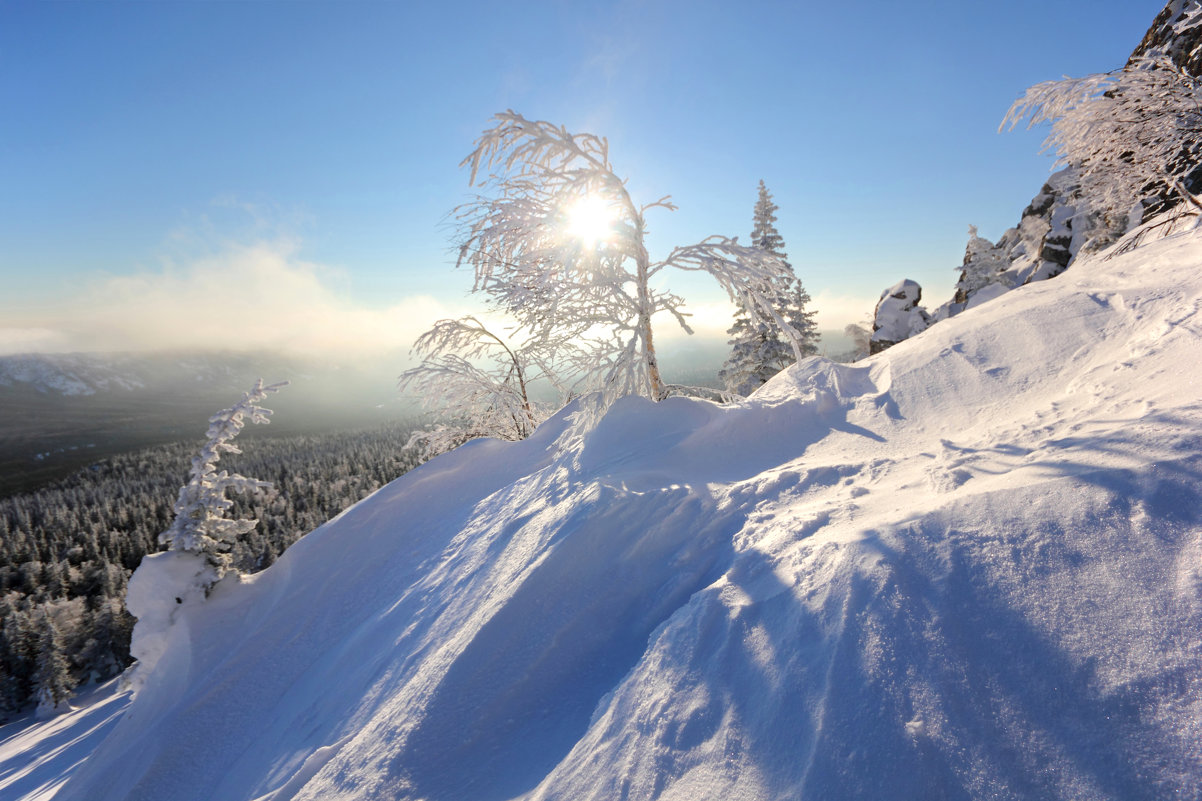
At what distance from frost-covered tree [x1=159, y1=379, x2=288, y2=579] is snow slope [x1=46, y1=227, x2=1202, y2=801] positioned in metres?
1.88

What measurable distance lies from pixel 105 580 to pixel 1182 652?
86025mm

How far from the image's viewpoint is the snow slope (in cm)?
180

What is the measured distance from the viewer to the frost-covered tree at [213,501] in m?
7.10

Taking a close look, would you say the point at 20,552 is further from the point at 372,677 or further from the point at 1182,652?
the point at 1182,652

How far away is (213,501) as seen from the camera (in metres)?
7.53

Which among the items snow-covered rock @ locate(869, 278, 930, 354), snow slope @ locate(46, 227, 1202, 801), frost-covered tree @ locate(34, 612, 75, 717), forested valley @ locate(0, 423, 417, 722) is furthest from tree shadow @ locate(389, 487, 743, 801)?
frost-covered tree @ locate(34, 612, 75, 717)

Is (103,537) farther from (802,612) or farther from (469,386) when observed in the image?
(802,612)

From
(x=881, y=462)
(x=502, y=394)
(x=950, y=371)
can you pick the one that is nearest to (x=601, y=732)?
(x=881, y=462)

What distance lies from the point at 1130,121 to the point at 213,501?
1952cm

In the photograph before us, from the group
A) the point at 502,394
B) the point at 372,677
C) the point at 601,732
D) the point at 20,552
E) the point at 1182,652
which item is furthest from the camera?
the point at 20,552

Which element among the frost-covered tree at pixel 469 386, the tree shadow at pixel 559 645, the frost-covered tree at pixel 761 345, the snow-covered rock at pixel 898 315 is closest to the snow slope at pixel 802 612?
the tree shadow at pixel 559 645

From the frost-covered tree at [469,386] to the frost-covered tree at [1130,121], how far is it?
13.0 metres

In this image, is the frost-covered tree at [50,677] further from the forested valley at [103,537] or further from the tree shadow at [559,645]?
the tree shadow at [559,645]

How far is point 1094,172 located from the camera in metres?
11.0
